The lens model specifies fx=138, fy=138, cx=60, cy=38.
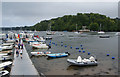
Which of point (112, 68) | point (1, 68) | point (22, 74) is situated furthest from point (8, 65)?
point (112, 68)

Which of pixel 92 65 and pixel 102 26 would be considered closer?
pixel 92 65

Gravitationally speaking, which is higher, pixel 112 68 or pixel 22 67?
pixel 22 67

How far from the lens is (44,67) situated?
27.5 m

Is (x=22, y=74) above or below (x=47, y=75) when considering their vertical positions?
above

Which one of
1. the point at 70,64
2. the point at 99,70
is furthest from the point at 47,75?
the point at 99,70

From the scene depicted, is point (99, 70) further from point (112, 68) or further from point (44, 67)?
point (44, 67)

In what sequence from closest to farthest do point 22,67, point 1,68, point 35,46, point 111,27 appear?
point 22,67 → point 1,68 → point 35,46 → point 111,27

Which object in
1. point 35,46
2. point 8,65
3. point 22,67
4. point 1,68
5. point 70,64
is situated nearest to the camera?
point 22,67

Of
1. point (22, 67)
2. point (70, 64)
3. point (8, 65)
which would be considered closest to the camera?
point (22, 67)

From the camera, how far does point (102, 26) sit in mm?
190875

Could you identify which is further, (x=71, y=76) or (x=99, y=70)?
(x=99, y=70)

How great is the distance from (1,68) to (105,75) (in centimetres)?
1795

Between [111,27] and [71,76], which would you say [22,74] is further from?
[111,27]

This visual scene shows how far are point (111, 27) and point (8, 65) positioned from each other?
177 metres
